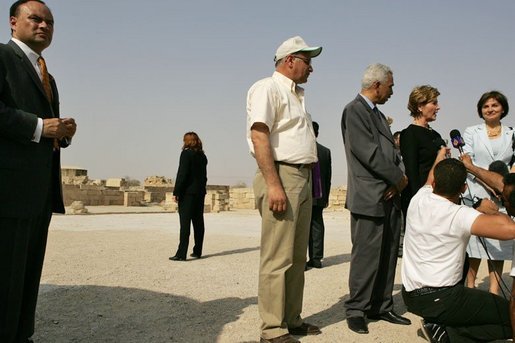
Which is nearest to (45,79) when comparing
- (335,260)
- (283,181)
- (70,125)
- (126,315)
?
(70,125)

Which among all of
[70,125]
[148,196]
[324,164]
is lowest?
[148,196]

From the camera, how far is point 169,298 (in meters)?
4.77

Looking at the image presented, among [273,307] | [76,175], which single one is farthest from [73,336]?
[76,175]

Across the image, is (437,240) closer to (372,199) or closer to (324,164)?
(372,199)

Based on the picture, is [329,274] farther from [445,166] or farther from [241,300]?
[445,166]

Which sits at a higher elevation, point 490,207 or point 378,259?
point 490,207

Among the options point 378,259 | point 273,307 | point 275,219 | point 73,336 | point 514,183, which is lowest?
point 73,336

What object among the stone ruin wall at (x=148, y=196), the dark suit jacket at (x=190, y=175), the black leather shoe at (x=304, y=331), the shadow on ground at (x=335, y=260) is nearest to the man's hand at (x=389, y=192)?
the black leather shoe at (x=304, y=331)

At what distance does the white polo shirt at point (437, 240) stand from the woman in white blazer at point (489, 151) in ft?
4.63

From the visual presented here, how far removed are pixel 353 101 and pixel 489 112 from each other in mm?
1481

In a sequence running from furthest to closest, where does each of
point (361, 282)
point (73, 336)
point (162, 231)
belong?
point (162, 231) < point (361, 282) < point (73, 336)

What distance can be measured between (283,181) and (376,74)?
1.39 m

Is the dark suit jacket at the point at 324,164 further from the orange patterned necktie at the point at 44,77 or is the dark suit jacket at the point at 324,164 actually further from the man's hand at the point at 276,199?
the orange patterned necktie at the point at 44,77

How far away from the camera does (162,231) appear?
39.4 feet
